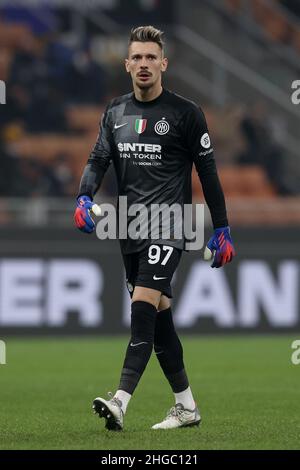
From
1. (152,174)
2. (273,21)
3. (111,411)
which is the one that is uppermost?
(273,21)

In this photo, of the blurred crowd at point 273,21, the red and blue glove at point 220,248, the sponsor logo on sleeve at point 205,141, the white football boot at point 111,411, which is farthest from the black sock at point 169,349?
the blurred crowd at point 273,21

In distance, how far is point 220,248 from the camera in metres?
7.69

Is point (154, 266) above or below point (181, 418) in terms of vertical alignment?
above

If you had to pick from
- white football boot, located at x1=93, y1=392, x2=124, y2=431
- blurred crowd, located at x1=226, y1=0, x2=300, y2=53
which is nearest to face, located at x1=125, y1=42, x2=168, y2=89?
white football boot, located at x1=93, y1=392, x2=124, y2=431

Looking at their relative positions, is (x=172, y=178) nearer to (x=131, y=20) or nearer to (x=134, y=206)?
(x=134, y=206)

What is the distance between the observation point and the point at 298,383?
36.7 feet

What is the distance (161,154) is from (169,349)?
4.04ft

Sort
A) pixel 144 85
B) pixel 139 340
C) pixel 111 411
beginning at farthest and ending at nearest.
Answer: pixel 144 85 → pixel 139 340 → pixel 111 411

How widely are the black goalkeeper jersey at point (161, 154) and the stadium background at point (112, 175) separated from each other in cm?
318

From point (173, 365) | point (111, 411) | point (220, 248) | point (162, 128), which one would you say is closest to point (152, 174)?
point (162, 128)

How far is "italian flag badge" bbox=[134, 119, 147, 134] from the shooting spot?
7723 millimetres

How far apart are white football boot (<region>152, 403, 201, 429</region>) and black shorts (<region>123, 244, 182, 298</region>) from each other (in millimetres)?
748

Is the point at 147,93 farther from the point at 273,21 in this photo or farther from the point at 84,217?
the point at 273,21

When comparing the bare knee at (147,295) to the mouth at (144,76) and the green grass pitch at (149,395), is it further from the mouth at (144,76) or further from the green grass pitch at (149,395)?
the mouth at (144,76)
